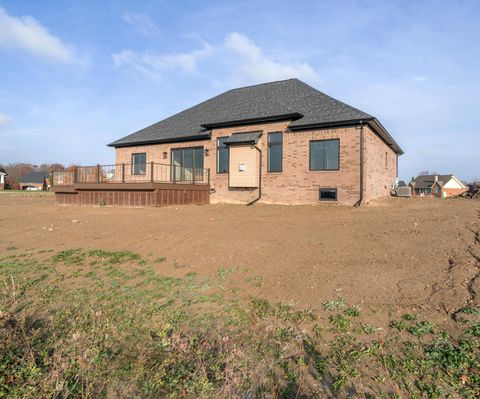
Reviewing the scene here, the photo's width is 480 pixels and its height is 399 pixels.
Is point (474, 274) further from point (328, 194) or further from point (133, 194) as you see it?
point (133, 194)

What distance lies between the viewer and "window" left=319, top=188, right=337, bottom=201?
13883mm

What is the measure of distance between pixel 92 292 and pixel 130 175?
638 inches

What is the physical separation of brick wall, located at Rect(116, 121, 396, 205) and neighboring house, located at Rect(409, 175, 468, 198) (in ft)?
175

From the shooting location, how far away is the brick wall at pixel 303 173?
13.5 metres

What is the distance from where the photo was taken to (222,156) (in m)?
16.9

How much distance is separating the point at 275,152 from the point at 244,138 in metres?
1.63

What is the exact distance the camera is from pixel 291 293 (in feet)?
15.7

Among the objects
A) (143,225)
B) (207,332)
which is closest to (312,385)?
(207,332)

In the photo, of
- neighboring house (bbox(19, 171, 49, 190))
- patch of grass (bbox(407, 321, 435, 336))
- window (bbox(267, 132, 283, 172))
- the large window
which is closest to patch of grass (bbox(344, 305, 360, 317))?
patch of grass (bbox(407, 321, 435, 336))

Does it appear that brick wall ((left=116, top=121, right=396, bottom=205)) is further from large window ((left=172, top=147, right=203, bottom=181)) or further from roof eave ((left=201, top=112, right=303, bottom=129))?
large window ((left=172, top=147, right=203, bottom=181))

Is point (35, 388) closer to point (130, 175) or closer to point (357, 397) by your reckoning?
point (357, 397)

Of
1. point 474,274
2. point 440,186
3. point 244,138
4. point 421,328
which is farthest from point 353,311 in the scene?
point 440,186

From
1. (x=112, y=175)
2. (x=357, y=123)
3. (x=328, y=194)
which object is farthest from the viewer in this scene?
(x=112, y=175)

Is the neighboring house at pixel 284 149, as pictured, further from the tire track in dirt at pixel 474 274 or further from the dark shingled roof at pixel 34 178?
the dark shingled roof at pixel 34 178
